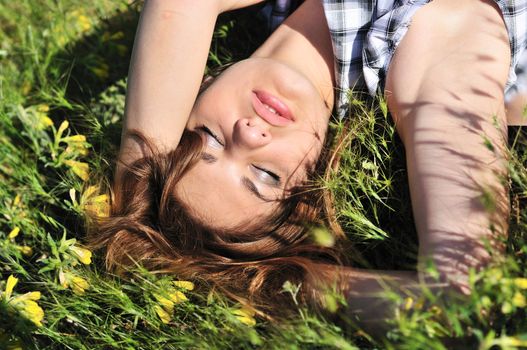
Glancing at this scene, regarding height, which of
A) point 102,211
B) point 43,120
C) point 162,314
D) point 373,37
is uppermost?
point 373,37

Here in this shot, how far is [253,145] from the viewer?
88.3 inches

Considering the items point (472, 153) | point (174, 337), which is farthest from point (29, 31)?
point (472, 153)

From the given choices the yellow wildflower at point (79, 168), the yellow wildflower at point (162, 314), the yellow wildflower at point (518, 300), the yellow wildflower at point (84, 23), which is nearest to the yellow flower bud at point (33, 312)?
the yellow wildflower at point (162, 314)

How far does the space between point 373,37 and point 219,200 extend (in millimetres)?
852

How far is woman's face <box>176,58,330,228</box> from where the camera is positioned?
2279 millimetres

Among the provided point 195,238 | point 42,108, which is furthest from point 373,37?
point 42,108

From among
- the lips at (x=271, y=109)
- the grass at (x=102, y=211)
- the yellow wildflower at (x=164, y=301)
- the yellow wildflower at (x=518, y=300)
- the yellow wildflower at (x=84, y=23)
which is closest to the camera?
the yellow wildflower at (x=518, y=300)

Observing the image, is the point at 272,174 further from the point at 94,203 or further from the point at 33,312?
the point at 33,312

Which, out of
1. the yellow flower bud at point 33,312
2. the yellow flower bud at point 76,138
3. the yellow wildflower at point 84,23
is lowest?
the yellow flower bud at point 33,312

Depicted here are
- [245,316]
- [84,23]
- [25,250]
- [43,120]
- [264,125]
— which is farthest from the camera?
[84,23]

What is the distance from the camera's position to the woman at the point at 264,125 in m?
2.18

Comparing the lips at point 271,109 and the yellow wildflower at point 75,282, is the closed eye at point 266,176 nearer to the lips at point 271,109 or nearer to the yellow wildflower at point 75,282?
the lips at point 271,109

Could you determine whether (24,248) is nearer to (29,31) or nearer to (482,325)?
(29,31)

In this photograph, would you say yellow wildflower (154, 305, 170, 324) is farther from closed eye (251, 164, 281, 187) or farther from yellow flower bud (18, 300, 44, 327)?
closed eye (251, 164, 281, 187)
